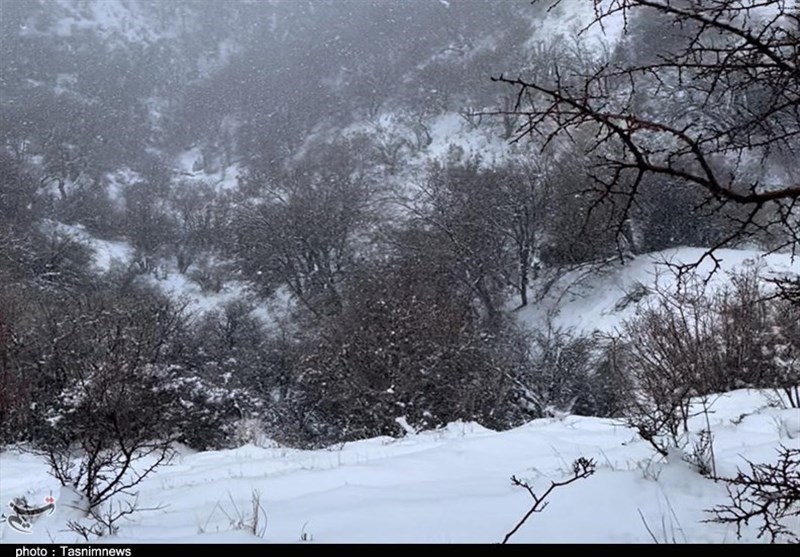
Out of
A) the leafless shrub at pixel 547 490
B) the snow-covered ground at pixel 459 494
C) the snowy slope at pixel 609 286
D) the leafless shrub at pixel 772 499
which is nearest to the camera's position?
the leafless shrub at pixel 772 499

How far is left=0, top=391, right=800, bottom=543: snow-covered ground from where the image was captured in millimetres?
2660

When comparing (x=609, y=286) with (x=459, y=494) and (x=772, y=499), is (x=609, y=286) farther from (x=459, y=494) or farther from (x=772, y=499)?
(x=772, y=499)

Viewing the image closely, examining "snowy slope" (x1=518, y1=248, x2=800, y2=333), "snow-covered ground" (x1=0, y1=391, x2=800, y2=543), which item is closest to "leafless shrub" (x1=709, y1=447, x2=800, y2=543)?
"snow-covered ground" (x1=0, y1=391, x2=800, y2=543)

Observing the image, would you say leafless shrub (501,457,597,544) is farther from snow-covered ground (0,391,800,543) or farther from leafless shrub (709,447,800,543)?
leafless shrub (709,447,800,543)

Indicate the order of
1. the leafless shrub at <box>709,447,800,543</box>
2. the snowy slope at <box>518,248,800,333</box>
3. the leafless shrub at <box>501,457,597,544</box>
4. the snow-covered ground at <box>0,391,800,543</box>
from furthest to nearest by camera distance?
the snowy slope at <box>518,248,800,333</box> < the snow-covered ground at <box>0,391,800,543</box> < the leafless shrub at <box>501,457,597,544</box> < the leafless shrub at <box>709,447,800,543</box>

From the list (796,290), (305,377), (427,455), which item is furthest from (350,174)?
(796,290)

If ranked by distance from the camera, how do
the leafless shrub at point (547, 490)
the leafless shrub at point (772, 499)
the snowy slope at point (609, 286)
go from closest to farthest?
the leafless shrub at point (772, 499) < the leafless shrub at point (547, 490) < the snowy slope at point (609, 286)

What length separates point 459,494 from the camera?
330 cm

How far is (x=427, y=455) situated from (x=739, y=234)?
3337 millimetres

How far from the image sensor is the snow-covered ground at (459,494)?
8.73 feet

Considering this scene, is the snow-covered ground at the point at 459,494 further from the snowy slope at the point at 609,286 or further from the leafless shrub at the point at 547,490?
the snowy slope at the point at 609,286

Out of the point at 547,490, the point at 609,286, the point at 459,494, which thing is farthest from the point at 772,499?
the point at 609,286

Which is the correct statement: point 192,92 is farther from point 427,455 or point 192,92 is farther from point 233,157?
point 427,455

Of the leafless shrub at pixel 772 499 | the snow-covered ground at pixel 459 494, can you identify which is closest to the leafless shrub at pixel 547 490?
the snow-covered ground at pixel 459 494
